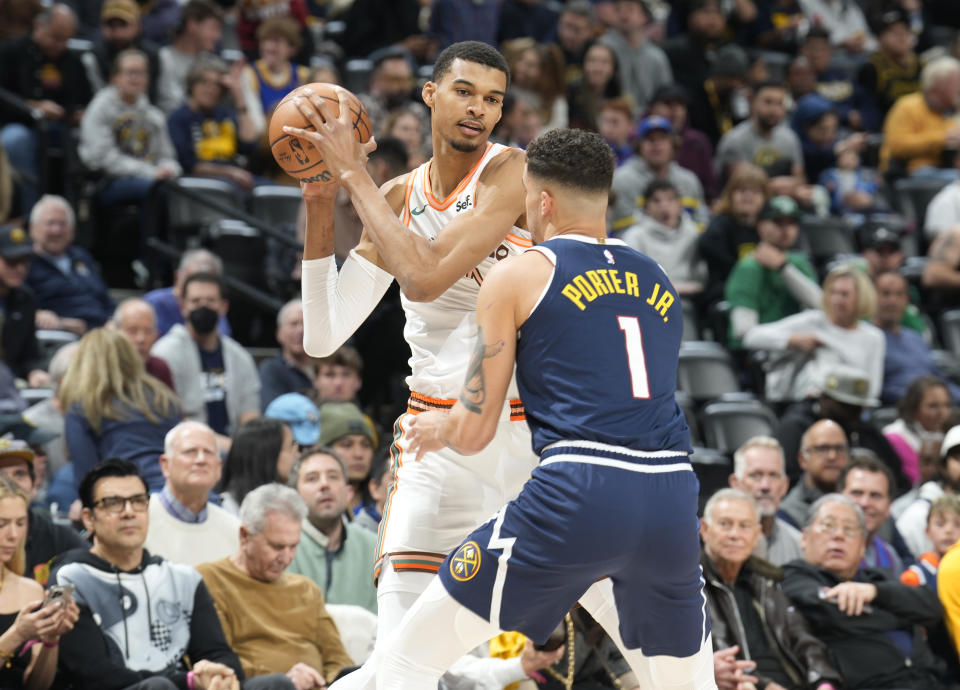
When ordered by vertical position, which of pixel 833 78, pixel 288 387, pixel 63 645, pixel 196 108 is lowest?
pixel 63 645

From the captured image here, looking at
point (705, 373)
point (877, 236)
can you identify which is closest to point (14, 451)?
point (705, 373)

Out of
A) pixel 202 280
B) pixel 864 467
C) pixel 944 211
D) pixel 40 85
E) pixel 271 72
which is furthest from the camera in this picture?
pixel 944 211

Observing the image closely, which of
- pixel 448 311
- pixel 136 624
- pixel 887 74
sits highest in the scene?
pixel 887 74

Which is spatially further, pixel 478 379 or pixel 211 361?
pixel 211 361

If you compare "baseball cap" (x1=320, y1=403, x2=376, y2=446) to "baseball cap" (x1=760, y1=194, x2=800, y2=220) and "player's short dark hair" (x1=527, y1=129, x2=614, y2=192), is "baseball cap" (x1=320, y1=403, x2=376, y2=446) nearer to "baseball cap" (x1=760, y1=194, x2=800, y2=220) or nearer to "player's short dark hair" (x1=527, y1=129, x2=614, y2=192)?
"baseball cap" (x1=760, y1=194, x2=800, y2=220)

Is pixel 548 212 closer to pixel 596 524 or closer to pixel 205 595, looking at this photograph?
pixel 596 524

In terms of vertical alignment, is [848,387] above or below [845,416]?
above

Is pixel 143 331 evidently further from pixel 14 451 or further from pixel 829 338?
pixel 829 338

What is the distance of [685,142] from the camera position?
1306 cm

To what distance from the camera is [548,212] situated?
13.8 ft

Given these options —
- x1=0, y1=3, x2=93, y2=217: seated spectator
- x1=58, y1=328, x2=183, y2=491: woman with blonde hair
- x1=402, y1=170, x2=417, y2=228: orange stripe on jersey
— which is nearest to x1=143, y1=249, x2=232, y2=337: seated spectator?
x1=58, y1=328, x2=183, y2=491: woman with blonde hair

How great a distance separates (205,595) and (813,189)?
26.5 ft

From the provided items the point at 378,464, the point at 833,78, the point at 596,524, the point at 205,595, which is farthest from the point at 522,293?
the point at 833,78

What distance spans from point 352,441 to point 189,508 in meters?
1.33
